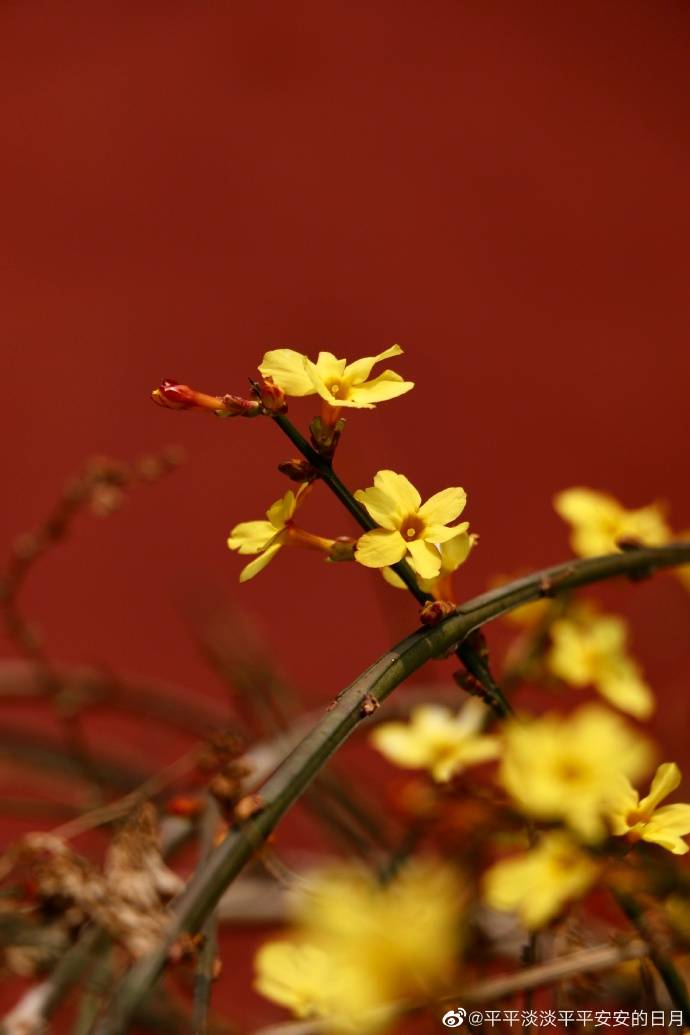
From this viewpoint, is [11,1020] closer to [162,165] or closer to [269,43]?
[162,165]

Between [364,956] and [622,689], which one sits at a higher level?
[622,689]

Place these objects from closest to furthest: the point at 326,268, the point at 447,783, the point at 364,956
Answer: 1. the point at 364,956
2. the point at 447,783
3. the point at 326,268

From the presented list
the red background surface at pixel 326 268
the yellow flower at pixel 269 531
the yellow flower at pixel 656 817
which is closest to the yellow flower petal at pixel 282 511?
the yellow flower at pixel 269 531

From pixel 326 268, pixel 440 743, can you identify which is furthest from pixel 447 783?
pixel 326 268

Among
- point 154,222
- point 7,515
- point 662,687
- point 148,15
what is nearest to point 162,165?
point 154,222

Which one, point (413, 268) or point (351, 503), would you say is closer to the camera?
point (351, 503)

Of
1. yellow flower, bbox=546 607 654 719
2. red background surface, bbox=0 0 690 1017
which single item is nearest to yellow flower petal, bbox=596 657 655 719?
yellow flower, bbox=546 607 654 719

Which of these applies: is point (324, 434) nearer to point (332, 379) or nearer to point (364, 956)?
point (332, 379)
